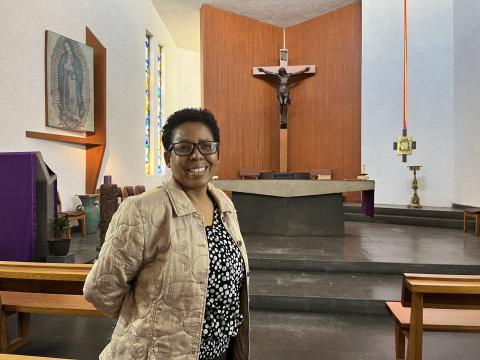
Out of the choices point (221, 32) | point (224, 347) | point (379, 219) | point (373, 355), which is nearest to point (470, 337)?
point (373, 355)

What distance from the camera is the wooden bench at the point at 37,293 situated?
1882 mm

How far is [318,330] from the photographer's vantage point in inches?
100

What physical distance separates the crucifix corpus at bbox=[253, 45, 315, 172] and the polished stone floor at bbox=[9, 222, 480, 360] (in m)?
4.54

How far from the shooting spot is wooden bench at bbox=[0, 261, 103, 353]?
1882 millimetres

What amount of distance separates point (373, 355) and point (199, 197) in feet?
5.65

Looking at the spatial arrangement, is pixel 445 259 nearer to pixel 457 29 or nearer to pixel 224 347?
pixel 224 347

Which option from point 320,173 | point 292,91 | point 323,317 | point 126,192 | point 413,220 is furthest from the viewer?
point 292,91

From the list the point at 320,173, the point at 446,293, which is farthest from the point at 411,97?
the point at 446,293

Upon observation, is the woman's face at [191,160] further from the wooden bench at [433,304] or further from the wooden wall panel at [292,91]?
the wooden wall panel at [292,91]

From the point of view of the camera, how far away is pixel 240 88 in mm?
9031

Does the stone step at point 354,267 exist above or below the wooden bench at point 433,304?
below

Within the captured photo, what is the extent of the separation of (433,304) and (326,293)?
1257 mm

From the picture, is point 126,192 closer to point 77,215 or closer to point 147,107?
point 77,215

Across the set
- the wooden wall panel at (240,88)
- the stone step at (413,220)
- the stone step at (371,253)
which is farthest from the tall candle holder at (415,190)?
the wooden wall panel at (240,88)
